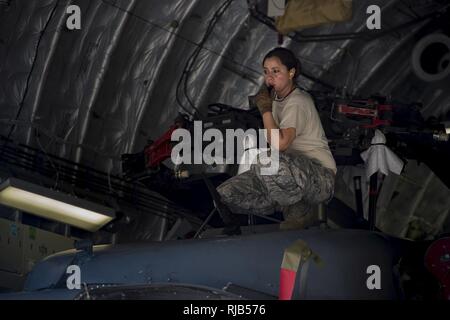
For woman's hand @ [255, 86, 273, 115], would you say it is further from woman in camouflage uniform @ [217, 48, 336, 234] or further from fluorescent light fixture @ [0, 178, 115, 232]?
fluorescent light fixture @ [0, 178, 115, 232]

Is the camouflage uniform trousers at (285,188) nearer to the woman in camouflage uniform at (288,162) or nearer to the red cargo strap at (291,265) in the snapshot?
the woman in camouflage uniform at (288,162)

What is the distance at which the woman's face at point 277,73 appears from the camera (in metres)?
5.94

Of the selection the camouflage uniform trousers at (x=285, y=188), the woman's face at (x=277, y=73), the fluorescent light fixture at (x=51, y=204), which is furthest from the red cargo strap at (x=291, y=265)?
the fluorescent light fixture at (x=51, y=204)

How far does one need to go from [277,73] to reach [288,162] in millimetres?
726

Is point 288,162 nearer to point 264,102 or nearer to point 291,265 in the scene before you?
point 264,102

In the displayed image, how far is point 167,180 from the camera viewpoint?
9.08 m

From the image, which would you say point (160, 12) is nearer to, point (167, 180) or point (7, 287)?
point (167, 180)

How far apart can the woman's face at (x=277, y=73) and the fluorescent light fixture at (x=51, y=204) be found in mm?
3229

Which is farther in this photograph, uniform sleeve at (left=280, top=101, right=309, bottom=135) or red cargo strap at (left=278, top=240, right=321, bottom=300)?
uniform sleeve at (left=280, top=101, right=309, bottom=135)

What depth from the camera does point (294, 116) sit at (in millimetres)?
5797

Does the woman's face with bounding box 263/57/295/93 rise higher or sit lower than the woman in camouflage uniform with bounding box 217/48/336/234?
higher

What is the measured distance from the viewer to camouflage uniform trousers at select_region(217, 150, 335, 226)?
5.75 m

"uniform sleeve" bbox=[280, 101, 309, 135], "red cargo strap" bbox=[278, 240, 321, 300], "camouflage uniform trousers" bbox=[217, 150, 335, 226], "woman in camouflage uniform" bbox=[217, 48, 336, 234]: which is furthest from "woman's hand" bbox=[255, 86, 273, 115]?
"red cargo strap" bbox=[278, 240, 321, 300]

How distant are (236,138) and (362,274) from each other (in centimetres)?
262
